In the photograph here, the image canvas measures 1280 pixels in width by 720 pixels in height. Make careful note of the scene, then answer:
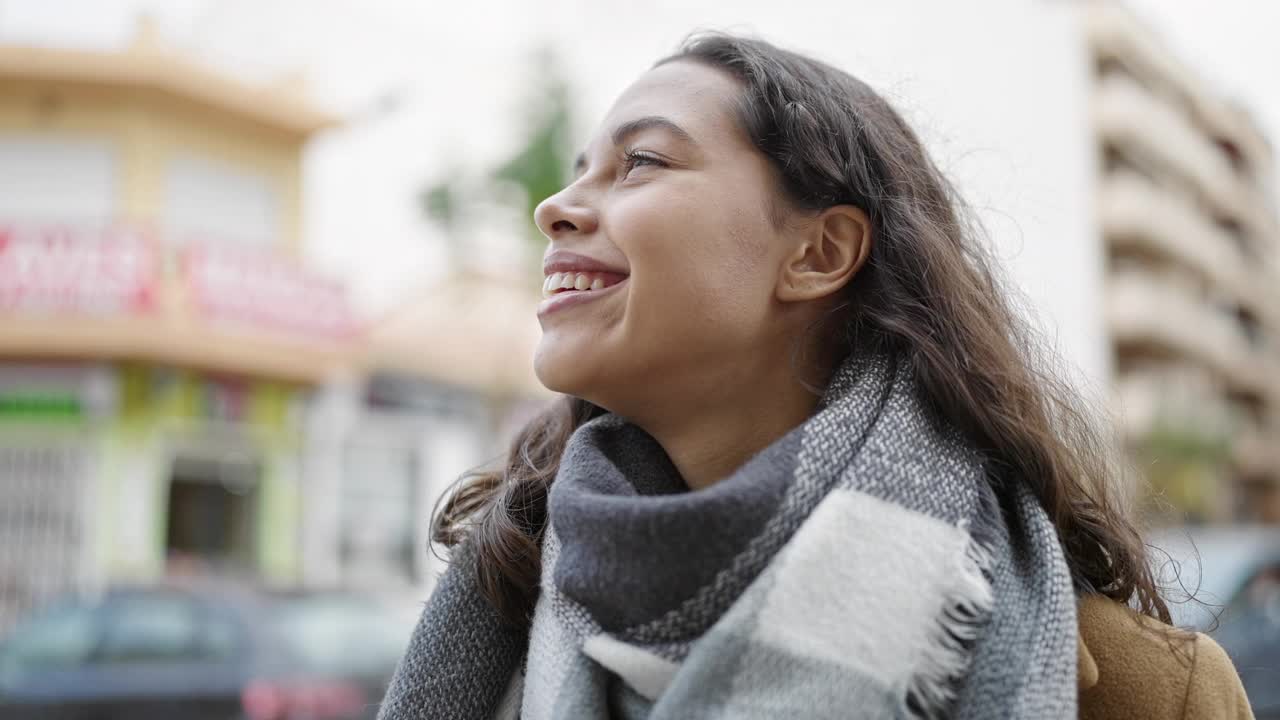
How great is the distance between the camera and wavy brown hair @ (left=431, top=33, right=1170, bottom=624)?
5.68 feet

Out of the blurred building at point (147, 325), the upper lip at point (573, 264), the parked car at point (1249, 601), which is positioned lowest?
the blurred building at point (147, 325)

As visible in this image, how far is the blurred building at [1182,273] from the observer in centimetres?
2941

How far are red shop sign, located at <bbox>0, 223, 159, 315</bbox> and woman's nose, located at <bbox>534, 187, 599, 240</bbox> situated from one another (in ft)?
39.1

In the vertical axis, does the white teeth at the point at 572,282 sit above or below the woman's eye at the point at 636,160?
below

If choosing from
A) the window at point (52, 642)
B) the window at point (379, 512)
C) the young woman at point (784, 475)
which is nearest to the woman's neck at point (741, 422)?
the young woman at point (784, 475)

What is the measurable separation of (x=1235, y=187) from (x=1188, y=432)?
15447 mm

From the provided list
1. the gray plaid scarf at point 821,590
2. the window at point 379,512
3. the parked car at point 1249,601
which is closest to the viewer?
the gray plaid scarf at point 821,590

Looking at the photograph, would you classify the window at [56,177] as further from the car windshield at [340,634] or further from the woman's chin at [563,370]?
the woman's chin at [563,370]

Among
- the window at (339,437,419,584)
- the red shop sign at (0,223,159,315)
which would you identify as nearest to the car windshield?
the red shop sign at (0,223,159,315)

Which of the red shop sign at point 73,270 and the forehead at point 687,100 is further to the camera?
the red shop sign at point 73,270

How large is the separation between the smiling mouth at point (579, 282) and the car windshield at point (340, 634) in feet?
16.2

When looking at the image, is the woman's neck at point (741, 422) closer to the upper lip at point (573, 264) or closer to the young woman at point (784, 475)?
the young woman at point (784, 475)

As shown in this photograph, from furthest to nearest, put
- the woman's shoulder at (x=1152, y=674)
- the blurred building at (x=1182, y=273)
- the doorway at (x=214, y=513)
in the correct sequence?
the blurred building at (x=1182, y=273) → the doorway at (x=214, y=513) → the woman's shoulder at (x=1152, y=674)

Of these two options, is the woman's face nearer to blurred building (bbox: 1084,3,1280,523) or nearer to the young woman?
the young woman
